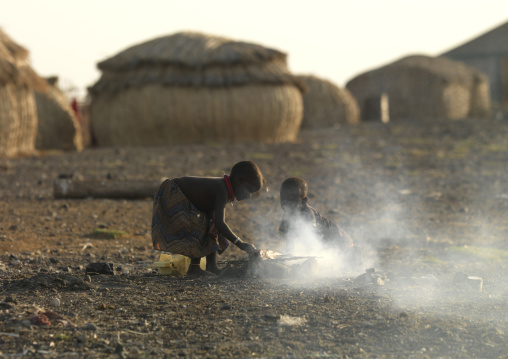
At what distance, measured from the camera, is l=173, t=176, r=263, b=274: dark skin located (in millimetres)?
4727

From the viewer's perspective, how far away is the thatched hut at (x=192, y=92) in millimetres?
14750

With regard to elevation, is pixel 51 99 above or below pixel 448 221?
above

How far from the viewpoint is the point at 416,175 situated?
404 inches

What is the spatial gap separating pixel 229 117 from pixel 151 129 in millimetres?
1718

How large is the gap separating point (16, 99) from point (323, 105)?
11342 mm

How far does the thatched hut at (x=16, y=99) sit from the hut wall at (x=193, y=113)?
2.02 metres

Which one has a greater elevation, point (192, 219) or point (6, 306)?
point (192, 219)

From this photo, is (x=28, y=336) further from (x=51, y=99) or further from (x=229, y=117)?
(x=51, y=99)

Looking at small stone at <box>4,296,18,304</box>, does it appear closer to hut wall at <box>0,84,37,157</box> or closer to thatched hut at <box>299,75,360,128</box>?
hut wall at <box>0,84,37,157</box>

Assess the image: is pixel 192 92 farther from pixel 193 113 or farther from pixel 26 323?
pixel 26 323

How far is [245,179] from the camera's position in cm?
469

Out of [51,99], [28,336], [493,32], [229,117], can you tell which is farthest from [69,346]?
[493,32]

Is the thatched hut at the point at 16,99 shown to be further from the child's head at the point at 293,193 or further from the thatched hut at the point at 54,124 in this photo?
the child's head at the point at 293,193

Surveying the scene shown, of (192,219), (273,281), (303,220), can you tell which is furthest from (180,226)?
(303,220)
